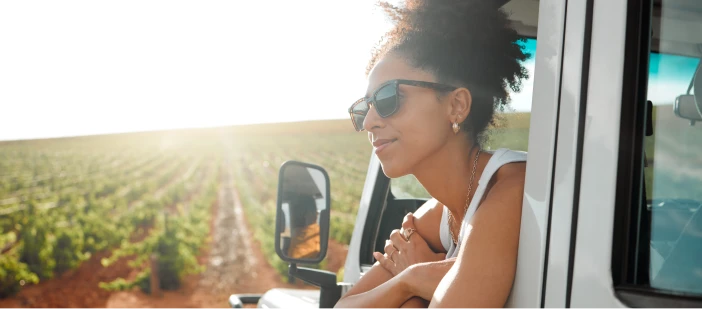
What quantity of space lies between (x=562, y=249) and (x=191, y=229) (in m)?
21.1

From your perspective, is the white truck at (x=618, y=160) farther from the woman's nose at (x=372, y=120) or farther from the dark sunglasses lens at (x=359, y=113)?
the dark sunglasses lens at (x=359, y=113)

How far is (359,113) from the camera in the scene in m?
1.84

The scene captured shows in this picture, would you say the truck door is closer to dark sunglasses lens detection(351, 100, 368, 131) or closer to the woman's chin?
the woman's chin

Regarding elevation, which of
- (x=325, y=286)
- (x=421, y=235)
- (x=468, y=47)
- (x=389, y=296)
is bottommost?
(x=325, y=286)

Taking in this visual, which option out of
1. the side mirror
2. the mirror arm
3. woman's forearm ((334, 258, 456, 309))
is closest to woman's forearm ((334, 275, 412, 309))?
woman's forearm ((334, 258, 456, 309))

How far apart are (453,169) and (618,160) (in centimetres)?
67

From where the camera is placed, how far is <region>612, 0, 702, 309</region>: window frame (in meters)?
0.95

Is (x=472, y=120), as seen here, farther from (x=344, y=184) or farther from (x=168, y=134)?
(x=168, y=134)

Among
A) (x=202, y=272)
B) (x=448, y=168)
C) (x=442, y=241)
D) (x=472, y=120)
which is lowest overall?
(x=202, y=272)

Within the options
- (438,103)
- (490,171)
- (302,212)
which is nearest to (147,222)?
(302,212)

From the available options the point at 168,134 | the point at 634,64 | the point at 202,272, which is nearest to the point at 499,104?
the point at 634,64

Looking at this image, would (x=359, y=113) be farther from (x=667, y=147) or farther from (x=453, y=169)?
(x=667, y=147)

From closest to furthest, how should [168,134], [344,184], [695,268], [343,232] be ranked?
[695,268] → [343,232] → [344,184] → [168,134]

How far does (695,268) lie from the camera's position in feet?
3.12
